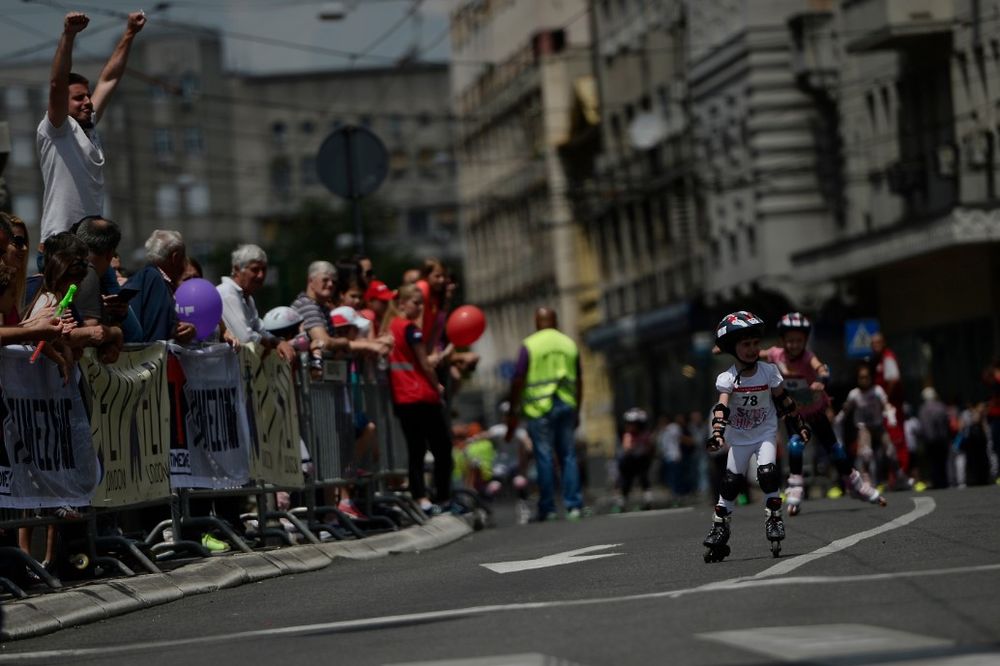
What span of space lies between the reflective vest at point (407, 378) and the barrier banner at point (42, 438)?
7.52 metres

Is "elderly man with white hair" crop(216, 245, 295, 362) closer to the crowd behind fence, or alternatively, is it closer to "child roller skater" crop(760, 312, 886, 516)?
the crowd behind fence

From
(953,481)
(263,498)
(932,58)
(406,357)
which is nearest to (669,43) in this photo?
(932,58)

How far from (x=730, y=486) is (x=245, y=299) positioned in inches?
180

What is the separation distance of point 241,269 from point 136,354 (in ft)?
9.74

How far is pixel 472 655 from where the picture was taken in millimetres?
9500

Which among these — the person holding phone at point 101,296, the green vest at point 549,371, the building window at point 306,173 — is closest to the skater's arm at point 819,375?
the green vest at point 549,371

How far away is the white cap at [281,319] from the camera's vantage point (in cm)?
1845

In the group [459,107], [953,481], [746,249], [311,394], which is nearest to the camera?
[311,394]

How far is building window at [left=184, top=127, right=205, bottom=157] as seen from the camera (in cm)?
14525

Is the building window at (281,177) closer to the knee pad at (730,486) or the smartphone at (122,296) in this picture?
the smartphone at (122,296)

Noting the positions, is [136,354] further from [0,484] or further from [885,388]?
[885,388]

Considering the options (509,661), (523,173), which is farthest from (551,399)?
(523,173)

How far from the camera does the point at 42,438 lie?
44.4 ft

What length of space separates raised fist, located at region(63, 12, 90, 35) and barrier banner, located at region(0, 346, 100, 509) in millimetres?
2130
